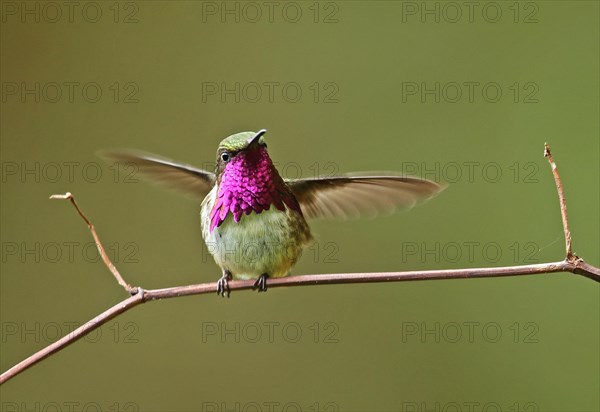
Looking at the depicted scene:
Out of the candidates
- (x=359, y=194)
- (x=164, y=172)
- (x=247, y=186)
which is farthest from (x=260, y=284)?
(x=164, y=172)

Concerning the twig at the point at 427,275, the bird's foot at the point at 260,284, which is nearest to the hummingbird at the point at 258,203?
the bird's foot at the point at 260,284

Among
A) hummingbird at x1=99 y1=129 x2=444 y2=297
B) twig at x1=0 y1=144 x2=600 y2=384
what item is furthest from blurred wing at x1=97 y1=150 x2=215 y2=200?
twig at x1=0 y1=144 x2=600 y2=384

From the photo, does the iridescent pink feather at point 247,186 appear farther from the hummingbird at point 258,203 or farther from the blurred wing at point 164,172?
the blurred wing at point 164,172

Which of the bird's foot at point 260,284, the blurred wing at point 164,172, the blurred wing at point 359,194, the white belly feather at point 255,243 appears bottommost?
the bird's foot at point 260,284

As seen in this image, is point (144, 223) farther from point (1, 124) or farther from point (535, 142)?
point (535, 142)

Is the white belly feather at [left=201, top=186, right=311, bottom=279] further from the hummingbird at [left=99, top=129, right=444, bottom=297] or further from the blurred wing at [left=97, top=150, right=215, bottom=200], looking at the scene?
the blurred wing at [left=97, top=150, right=215, bottom=200]

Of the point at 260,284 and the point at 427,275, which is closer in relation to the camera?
the point at 427,275

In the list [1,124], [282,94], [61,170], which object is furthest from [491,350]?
[1,124]

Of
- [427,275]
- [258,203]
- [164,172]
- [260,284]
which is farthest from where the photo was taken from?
[164,172]

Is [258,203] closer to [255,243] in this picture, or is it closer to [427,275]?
[255,243]
